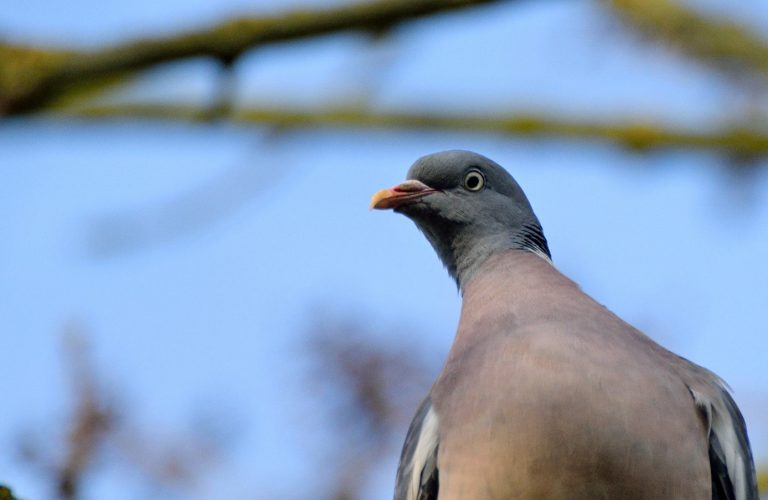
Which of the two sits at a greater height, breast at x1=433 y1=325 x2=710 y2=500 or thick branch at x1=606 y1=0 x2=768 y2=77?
thick branch at x1=606 y1=0 x2=768 y2=77

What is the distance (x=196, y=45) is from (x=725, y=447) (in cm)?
205

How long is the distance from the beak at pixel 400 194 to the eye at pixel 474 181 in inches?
4.5

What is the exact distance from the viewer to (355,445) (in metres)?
4.08

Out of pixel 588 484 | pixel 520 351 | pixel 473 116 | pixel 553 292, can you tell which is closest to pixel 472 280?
pixel 553 292

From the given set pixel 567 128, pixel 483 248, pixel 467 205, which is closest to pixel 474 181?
pixel 467 205

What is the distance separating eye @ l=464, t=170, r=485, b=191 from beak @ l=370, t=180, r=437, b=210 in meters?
0.12

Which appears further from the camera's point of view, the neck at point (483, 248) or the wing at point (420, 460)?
the neck at point (483, 248)

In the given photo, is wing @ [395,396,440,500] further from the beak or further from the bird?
the beak

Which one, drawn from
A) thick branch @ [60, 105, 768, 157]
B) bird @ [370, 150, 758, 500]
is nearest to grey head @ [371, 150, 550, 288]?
bird @ [370, 150, 758, 500]

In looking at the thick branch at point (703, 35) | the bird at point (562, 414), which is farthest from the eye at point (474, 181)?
the thick branch at point (703, 35)

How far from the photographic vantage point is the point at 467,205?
4375mm

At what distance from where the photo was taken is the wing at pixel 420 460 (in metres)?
3.67

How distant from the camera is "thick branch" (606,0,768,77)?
19.5ft

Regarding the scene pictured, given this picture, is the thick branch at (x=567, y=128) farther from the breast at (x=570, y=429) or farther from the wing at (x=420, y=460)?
the breast at (x=570, y=429)
